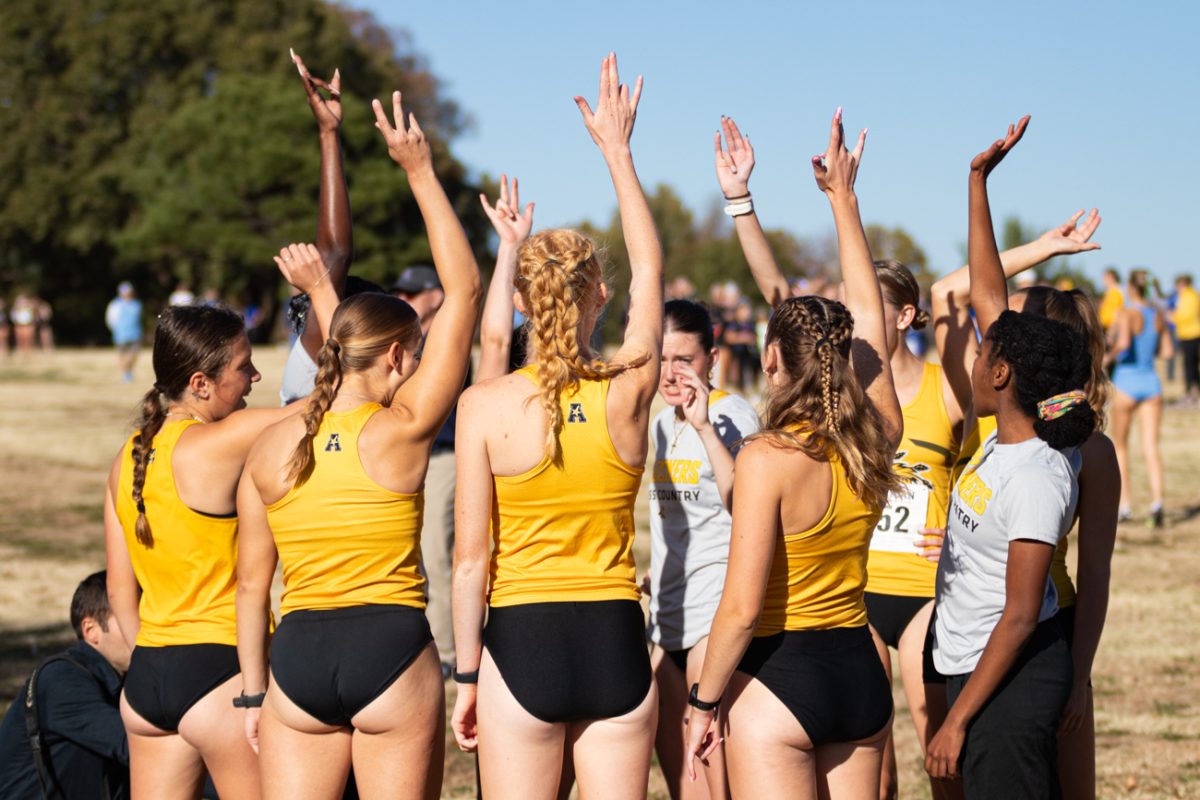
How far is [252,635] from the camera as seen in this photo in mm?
3738

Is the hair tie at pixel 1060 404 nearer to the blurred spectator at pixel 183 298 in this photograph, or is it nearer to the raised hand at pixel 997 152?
the raised hand at pixel 997 152

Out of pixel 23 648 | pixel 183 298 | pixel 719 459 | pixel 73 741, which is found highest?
pixel 183 298

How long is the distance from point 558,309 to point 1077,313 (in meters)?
1.73

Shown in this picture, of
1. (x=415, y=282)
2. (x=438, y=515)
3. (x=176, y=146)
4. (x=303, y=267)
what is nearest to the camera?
(x=303, y=267)

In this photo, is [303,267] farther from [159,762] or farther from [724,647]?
[724,647]

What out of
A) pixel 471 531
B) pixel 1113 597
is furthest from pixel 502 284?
pixel 1113 597

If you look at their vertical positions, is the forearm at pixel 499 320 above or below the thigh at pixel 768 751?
above

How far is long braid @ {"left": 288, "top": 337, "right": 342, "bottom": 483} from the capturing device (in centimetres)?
354

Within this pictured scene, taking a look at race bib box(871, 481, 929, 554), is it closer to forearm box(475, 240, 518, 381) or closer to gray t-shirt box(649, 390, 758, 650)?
gray t-shirt box(649, 390, 758, 650)

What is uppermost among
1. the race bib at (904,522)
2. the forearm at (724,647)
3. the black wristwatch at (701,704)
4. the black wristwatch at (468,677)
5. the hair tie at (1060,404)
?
the hair tie at (1060,404)

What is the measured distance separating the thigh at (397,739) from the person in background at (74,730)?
1331mm

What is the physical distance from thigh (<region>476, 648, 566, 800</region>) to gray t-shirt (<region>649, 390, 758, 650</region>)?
100 centimetres

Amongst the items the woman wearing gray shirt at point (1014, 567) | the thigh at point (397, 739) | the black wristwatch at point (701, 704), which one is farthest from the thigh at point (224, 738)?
the woman wearing gray shirt at point (1014, 567)

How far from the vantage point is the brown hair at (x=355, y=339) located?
366 centimetres
